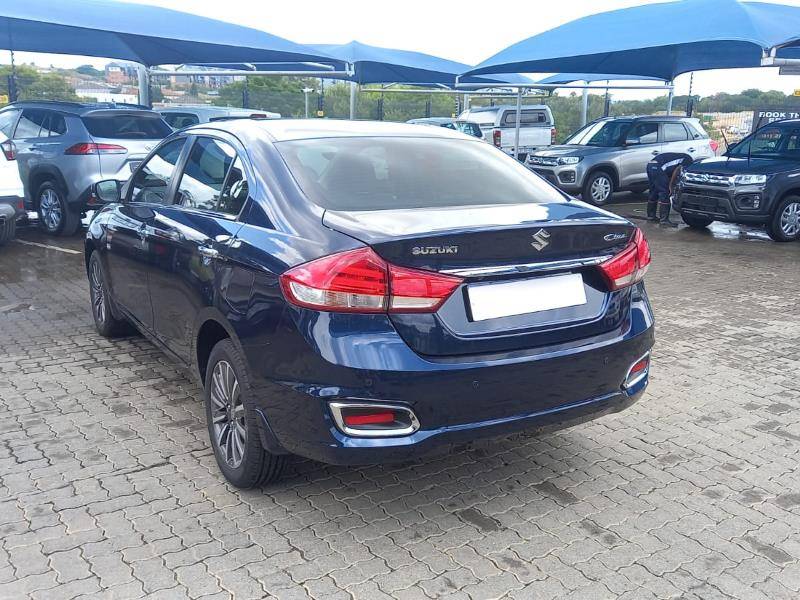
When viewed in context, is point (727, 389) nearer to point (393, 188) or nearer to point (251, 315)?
point (393, 188)

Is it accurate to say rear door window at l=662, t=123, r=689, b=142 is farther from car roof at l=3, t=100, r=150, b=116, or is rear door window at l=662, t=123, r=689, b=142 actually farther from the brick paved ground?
the brick paved ground

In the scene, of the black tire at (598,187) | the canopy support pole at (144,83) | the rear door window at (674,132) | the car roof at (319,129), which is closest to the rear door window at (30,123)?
the canopy support pole at (144,83)

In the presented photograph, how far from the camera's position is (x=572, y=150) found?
586 inches

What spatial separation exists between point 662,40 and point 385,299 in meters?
12.7

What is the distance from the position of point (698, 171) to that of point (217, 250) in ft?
32.2

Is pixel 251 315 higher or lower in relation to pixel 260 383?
higher

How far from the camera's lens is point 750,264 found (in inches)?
367

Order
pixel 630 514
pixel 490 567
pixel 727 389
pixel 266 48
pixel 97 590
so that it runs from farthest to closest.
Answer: pixel 266 48
pixel 727 389
pixel 630 514
pixel 490 567
pixel 97 590

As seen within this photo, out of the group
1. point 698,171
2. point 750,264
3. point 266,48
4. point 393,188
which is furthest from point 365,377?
point 266,48

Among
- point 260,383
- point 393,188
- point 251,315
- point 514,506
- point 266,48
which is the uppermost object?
point 266,48

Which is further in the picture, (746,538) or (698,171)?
(698,171)

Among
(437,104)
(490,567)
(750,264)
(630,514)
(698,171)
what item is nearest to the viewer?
(490,567)

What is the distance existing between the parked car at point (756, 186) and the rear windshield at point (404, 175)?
8013mm

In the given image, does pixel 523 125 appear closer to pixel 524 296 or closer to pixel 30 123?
pixel 30 123
